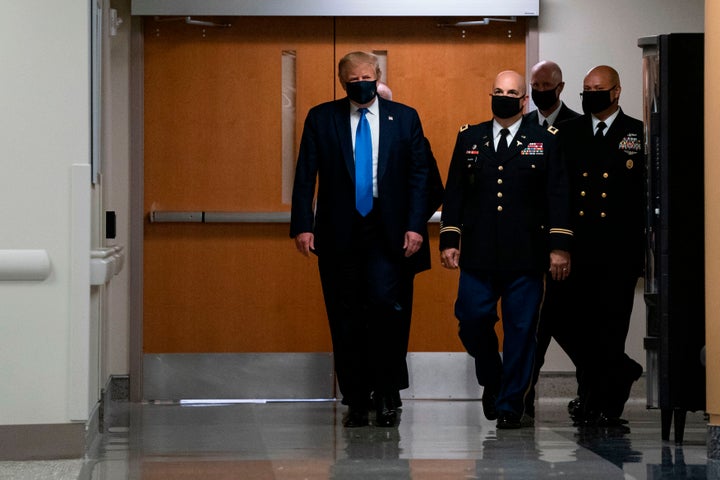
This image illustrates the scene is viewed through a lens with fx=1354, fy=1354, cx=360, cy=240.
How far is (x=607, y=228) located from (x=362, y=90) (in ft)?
3.85

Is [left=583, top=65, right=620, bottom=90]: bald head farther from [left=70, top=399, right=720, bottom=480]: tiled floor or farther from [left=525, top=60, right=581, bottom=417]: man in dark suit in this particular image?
[left=70, top=399, right=720, bottom=480]: tiled floor

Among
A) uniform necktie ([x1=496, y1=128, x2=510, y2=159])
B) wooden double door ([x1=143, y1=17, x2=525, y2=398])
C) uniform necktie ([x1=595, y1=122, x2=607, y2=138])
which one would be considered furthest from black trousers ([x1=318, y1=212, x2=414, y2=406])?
wooden double door ([x1=143, y1=17, x2=525, y2=398])

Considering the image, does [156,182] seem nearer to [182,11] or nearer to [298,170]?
[182,11]

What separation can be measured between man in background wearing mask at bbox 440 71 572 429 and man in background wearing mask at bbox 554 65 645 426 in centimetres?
25

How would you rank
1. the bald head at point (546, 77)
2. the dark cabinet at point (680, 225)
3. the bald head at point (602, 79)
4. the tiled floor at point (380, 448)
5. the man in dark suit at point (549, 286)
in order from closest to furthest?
1. the tiled floor at point (380, 448)
2. the dark cabinet at point (680, 225)
3. the bald head at point (602, 79)
4. the man in dark suit at point (549, 286)
5. the bald head at point (546, 77)

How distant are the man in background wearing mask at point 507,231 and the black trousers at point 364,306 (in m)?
0.26

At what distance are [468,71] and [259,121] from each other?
109cm

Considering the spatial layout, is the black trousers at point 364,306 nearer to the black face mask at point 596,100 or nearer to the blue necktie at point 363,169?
the blue necktie at point 363,169

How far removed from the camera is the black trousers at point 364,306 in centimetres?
558

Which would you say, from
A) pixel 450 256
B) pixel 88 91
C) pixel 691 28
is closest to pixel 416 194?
pixel 450 256

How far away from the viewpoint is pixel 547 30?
6867mm

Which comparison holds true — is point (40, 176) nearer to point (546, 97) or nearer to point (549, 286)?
point (549, 286)

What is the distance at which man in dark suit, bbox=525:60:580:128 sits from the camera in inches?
243

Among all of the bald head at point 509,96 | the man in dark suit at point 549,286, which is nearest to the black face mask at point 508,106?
the bald head at point 509,96
